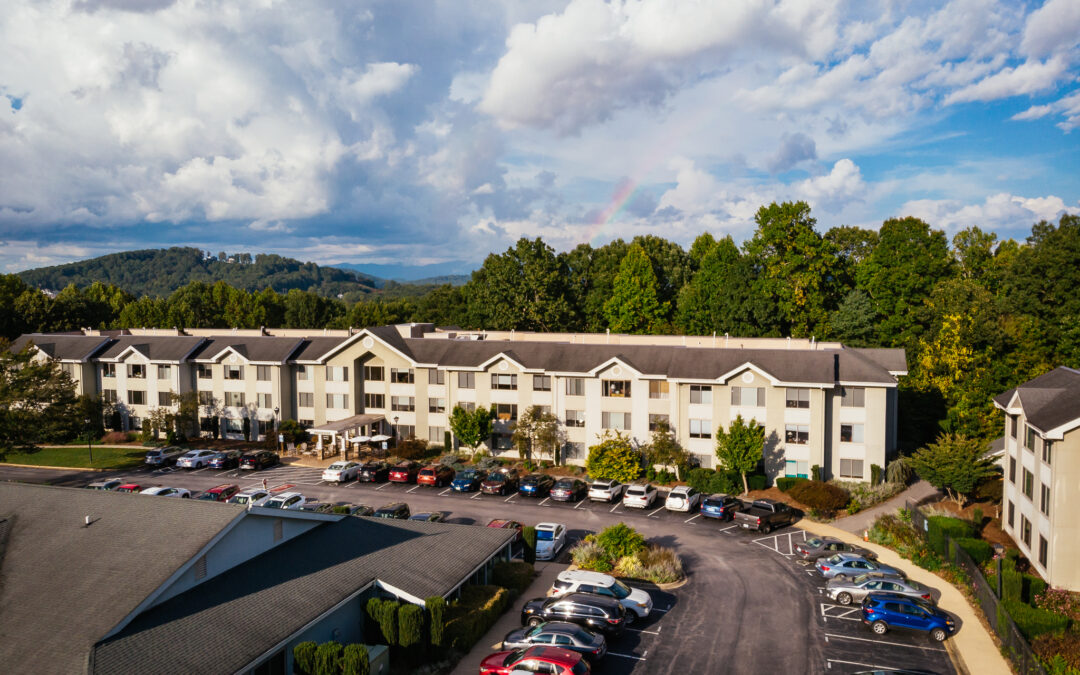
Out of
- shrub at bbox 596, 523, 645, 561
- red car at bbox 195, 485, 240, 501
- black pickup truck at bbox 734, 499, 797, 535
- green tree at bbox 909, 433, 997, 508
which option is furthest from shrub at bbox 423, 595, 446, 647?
green tree at bbox 909, 433, 997, 508

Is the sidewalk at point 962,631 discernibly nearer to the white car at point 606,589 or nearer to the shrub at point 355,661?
the white car at point 606,589

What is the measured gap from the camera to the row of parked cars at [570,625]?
21828 millimetres

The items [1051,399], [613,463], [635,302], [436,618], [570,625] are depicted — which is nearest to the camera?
[436,618]

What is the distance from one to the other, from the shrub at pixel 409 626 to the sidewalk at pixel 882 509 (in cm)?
2700

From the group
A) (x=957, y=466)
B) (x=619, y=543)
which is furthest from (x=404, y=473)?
(x=957, y=466)

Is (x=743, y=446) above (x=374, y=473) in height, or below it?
above

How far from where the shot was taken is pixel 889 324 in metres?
69.2

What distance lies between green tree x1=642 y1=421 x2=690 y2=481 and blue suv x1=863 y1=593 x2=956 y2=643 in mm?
21275

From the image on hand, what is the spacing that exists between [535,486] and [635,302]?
45.5 metres

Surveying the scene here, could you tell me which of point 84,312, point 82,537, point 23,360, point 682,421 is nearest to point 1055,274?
point 682,421

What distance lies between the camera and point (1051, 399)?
111ft

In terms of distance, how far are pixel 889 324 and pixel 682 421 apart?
1243 inches

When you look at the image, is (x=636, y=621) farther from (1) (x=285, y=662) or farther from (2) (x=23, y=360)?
(2) (x=23, y=360)

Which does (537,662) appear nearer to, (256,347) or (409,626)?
(409,626)
